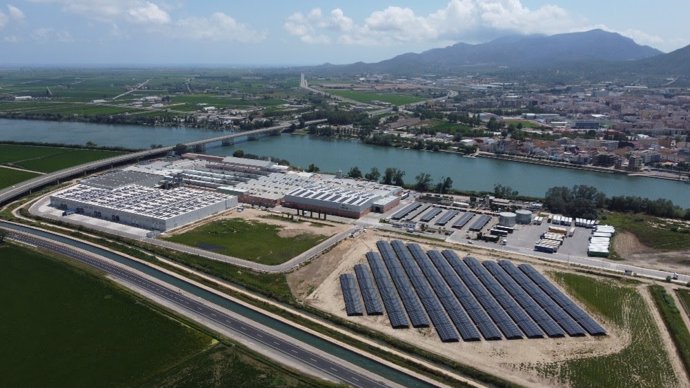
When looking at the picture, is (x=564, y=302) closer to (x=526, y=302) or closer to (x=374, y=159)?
(x=526, y=302)

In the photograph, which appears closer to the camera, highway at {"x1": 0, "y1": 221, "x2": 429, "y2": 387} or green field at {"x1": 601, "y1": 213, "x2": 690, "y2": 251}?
highway at {"x1": 0, "y1": 221, "x2": 429, "y2": 387}

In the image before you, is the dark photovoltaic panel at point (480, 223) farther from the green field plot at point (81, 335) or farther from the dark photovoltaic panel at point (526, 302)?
the green field plot at point (81, 335)

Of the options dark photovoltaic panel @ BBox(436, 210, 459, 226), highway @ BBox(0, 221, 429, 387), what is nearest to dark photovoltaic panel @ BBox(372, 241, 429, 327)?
highway @ BBox(0, 221, 429, 387)

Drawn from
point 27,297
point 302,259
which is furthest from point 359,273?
point 27,297

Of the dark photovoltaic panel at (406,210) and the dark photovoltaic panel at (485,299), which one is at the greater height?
the dark photovoltaic panel at (485,299)

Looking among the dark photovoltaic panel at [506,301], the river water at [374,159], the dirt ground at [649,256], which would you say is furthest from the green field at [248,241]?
the river water at [374,159]

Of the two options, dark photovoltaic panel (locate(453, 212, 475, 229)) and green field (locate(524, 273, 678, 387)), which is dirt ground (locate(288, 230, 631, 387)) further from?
dark photovoltaic panel (locate(453, 212, 475, 229))

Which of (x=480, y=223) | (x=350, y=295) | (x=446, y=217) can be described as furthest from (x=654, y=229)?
(x=350, y=295)
